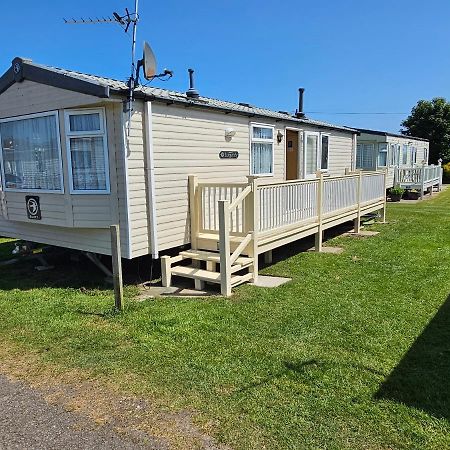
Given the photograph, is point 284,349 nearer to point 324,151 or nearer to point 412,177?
point 324,151

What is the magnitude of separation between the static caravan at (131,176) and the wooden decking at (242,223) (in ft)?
0.08

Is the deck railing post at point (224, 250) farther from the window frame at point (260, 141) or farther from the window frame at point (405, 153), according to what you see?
the window frame at point (405, 153)

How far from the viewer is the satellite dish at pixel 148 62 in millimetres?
5836

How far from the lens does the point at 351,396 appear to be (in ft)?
10.4

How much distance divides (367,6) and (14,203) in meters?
9.30

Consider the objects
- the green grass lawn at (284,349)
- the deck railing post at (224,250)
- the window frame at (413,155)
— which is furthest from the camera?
the window frame at (413,155)

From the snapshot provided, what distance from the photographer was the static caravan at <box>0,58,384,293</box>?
592cm

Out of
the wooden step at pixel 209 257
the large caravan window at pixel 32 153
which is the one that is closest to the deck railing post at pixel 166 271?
the wooden step at pixel 209 257

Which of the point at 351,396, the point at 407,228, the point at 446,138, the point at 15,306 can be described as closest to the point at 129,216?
the point at 15,306

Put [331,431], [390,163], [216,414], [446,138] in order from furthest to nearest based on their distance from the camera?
[446,138]
[390,163]
[216,414]
[331,431]

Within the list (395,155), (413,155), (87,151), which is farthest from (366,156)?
(87,151)

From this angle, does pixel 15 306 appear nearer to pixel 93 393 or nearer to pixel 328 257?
pixel 93 393

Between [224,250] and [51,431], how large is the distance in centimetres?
333

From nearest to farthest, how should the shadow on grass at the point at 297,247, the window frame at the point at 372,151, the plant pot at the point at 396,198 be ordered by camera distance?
the shadow on grass at the point at 297,247 < the plant pot at the point at 396,198 < the window frame at the point at 372,151
